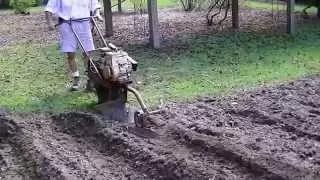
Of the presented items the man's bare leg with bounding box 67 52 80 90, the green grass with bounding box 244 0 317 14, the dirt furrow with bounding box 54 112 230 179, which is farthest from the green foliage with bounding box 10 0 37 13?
the dirt furrow with bounding box 54 112 230 179

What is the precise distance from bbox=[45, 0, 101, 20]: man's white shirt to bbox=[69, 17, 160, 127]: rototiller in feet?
3.06

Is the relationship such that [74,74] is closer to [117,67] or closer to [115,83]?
[115,83]

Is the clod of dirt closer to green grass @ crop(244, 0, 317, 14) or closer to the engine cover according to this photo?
the engine cover

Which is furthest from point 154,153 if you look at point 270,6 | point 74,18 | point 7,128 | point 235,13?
point 270,6

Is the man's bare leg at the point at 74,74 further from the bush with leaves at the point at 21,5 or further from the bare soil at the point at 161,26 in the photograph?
the bush with leaves at the point at 21,5

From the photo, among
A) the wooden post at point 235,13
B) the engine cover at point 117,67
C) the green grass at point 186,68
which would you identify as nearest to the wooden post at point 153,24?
the green grass at point 186,68

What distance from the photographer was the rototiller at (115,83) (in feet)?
19.5

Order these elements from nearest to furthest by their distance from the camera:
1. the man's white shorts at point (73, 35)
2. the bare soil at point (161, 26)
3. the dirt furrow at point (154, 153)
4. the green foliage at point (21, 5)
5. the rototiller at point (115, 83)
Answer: the dirt furrow at point (154, 153) < the rototiller at point (115, 83) < the man's white shorts at point (73, 35) < the bare soil at point (161, 26) < the green foliage at point (21, 5)

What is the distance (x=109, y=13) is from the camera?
444 inches

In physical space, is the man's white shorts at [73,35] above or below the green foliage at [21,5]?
below

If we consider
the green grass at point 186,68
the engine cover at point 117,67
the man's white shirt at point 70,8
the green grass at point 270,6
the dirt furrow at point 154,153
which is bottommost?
the dirt furrow at point 154,153

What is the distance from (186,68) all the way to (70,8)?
209 cm

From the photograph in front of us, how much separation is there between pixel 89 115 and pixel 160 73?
2.23 metres

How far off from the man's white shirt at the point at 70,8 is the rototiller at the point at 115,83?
0.93 m
